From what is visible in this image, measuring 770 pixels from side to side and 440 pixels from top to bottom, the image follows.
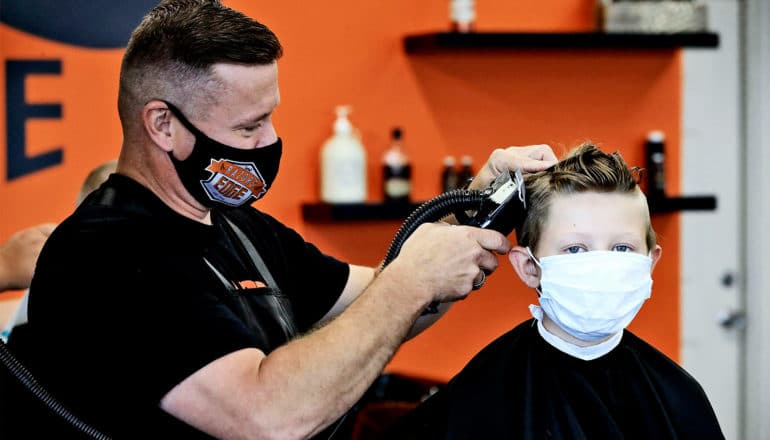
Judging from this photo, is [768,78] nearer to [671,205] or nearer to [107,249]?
[671,205]

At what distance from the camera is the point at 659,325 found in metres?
4.09

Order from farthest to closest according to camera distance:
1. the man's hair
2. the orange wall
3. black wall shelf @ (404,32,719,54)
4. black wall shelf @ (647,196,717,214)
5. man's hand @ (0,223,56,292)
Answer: black wall shelf @ (647,196,717,214)
black wall shelf @ (404,32,719,54)
the orange wall
man's hand @ (0,223,56,292)
the man's hair

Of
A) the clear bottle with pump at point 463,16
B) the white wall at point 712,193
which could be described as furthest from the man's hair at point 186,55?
the white wall at point 712,193

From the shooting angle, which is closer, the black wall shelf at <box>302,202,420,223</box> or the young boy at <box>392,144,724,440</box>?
the young boy at <box>392,144,724,440</box>

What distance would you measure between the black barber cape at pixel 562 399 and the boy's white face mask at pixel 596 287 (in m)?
0.13

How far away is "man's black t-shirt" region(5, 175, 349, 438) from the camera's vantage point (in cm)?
165

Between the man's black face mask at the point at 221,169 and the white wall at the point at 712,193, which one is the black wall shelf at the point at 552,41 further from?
the man's black face mask at the point at 221,169

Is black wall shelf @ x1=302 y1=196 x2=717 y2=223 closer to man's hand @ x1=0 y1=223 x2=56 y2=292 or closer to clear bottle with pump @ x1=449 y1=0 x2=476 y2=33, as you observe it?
clear bottle with pump @ x1=449 y1=0 x2=476 y2=33

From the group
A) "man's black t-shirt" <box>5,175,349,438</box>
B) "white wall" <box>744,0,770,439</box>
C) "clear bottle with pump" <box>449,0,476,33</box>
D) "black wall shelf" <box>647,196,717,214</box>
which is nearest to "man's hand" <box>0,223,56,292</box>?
"man's black t-shirt" <box>5,175,349,438</box>

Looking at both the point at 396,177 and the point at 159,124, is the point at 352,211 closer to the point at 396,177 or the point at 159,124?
the point at 396,177

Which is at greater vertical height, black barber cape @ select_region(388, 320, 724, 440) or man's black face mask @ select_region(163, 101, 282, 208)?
man's black face mask @ select_region(163, 101, 282, 208)

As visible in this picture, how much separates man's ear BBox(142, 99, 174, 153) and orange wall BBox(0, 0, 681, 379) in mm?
1316

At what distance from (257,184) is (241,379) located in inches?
18.5

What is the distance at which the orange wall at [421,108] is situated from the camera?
3.09 meters
